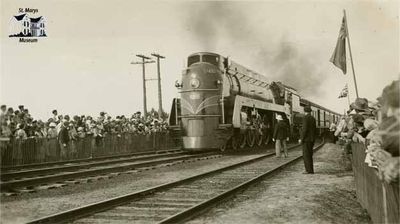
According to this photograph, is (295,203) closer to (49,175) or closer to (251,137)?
(49,175)

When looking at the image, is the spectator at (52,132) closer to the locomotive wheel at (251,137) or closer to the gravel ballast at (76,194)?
the gravel ballast at (76,194)

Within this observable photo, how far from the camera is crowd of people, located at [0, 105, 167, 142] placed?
9203mm

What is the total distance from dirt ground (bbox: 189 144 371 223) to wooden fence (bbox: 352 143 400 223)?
9.9 inches

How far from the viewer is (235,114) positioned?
11617 millimetres

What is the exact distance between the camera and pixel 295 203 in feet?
16.1

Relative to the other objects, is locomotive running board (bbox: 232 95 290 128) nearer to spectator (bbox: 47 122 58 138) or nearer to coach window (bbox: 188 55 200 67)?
coach window (bbox: 188 55 200 67)

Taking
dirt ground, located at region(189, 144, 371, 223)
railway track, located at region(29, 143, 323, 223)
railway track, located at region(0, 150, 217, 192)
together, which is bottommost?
dirt ground, located at region(189, 144, 371, 223)

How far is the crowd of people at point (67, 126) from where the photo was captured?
9203mm

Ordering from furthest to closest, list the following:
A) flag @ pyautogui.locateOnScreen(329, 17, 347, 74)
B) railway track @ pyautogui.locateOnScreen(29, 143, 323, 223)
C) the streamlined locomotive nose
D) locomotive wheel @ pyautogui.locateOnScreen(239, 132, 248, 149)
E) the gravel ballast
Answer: locomotive wheel @ pyautogui.locateOnScreen(239, 132, 248, 149) < the streamlined locomotive nose < flag @ pyautogui.locateOnScreen(329, 17, 347, 74) < the gravel ballast < railway track @ pyautogui.locateOnScreen(29, 143, 323, 223)

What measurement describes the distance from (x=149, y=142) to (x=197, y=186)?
29.5ft

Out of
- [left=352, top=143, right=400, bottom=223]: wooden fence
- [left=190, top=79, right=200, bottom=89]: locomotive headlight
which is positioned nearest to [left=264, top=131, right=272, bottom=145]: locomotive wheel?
[left=190, top=79, right=200, bottom=89]: locomotive headlight

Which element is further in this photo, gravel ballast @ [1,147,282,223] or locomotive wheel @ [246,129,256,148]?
locomotive wheel @ [246,129,256,148]

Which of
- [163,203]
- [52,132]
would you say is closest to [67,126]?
[52,132]

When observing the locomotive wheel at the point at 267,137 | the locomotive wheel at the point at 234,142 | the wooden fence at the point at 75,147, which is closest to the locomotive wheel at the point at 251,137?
the locomotive wheel at the point at 234,142
